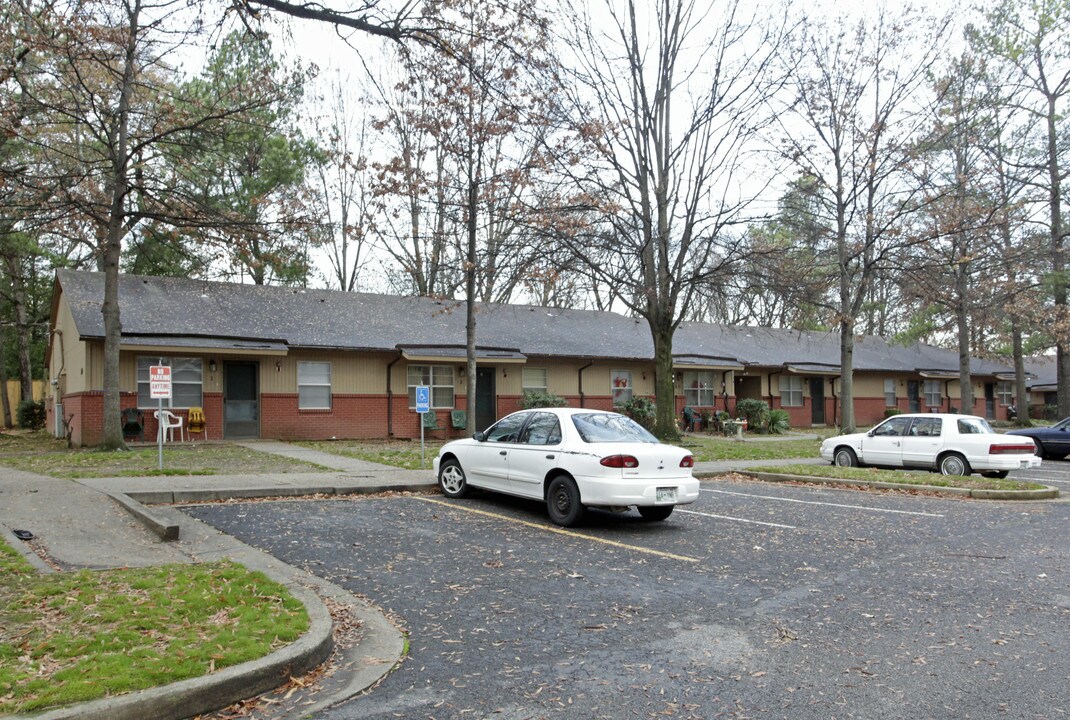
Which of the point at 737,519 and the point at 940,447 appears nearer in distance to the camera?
the point at 737,519

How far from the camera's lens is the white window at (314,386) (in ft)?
77.4

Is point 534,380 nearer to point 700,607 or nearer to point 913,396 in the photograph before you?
point 700,607

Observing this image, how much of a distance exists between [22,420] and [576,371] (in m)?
22.4

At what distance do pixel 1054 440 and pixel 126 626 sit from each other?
921 inches

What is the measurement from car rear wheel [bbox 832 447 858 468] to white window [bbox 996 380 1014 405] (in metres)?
31.9

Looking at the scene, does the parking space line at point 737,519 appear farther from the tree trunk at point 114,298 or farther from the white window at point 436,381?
the white window at point 436,381

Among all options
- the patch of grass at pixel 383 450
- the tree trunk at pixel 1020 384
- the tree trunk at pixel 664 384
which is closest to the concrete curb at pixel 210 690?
the patch of grass at pixel 383 450

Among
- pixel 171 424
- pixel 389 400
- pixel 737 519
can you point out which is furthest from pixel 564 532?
pixel 389 400

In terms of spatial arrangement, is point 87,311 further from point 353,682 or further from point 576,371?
point 353,682

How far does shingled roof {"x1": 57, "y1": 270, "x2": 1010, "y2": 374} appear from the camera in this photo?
22.0 metres

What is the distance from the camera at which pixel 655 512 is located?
34.8ft

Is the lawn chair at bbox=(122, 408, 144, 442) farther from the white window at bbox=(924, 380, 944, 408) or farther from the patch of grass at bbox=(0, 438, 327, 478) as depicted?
the white window at bbox=(924, 380, 944, 408)

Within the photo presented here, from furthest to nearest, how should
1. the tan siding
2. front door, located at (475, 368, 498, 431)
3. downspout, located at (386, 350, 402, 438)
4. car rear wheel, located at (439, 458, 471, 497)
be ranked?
front door, located at (475, 368, 498, 431) < downspout, located at (386, 350, 402, 438) < the tan siding < car rear wheel, located at (439, 458, 471, 497)

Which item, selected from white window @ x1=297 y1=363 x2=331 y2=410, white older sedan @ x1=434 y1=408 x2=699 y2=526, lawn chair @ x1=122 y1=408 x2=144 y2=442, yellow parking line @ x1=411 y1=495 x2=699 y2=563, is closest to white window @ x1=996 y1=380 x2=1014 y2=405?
white window @ x1=297 y1=363 x2=331 y2=410
